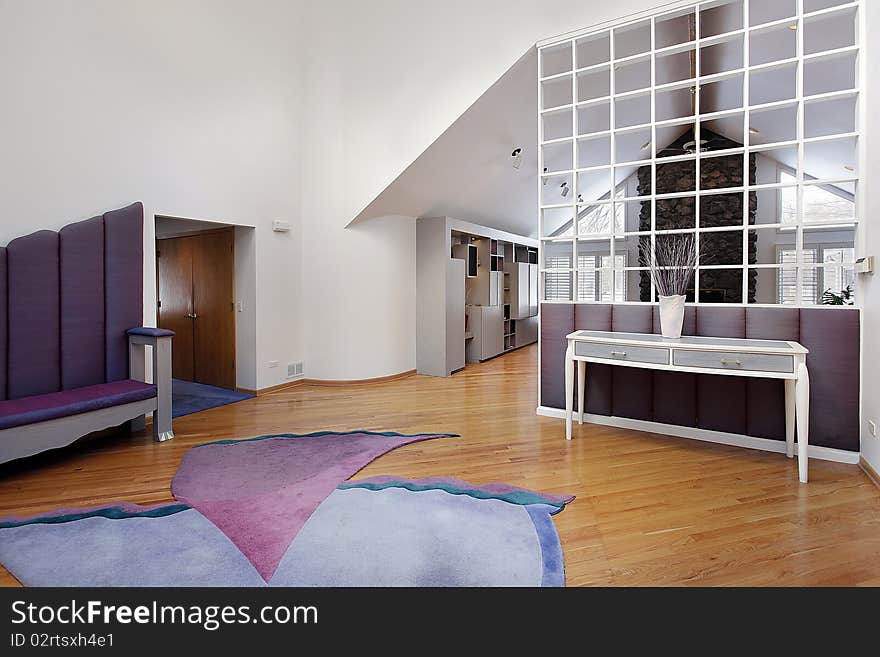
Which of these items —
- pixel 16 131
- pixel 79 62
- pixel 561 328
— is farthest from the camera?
pixel 561 328

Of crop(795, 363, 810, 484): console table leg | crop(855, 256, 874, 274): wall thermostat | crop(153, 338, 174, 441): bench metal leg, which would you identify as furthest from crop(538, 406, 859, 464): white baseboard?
crop(153, 338, 174, 441): bench metal leg

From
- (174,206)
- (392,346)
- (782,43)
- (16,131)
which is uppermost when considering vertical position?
(782,43)

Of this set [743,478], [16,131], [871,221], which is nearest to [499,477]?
[743,478]

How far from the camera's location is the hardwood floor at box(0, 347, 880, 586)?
209cm

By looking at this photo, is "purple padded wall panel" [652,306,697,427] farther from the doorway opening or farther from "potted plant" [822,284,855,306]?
the doorway opening

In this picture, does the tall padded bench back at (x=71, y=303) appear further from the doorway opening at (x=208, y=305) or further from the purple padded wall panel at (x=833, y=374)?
the purple padded wall panel at (x=833, y=374)

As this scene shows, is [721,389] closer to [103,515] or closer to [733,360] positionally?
[733,360]

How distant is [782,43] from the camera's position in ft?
16.8

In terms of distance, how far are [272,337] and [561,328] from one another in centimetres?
319

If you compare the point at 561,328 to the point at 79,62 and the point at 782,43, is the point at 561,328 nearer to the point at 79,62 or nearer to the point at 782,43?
the point at 782,43

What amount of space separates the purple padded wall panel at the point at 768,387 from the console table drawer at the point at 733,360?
49cm

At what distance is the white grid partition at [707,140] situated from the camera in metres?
3.66

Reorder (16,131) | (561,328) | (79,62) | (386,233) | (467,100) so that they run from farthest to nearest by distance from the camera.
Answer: (386,233) < (467,100) < (561,328) < (79,62) < (16,131)

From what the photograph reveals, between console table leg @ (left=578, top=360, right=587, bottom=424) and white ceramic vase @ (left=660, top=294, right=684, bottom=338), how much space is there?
630mm
